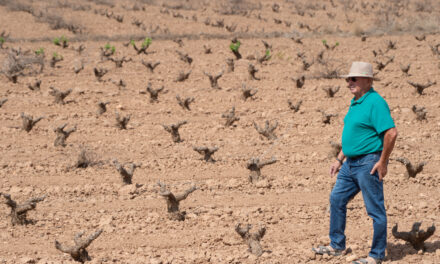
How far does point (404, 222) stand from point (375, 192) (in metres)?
1.41

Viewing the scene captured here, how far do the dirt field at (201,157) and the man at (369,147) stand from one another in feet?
1.85

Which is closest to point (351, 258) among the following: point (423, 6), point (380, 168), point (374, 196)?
point (374, 196)

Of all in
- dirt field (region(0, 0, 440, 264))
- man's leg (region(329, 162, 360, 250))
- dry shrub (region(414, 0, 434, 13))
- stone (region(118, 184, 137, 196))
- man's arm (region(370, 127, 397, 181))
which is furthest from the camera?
dry shrub (region(414, 0, 434, 13))

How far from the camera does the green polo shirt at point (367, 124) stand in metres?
3.73

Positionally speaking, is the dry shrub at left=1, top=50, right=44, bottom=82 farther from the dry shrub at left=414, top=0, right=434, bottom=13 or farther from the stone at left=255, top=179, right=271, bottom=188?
the dry shrub at left=414, top=0, right=434, bottom=13

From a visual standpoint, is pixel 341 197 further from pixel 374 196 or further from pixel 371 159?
pixel 371 159

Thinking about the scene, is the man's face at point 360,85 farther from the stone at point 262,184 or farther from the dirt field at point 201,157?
the stone at point 262,184

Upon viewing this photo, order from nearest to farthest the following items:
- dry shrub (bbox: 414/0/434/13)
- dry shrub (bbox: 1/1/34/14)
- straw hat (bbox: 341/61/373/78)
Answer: straw hat (bbox: 341/61/373/78) < dry shrub (bbox: 1/1/34/14) < dry shrub (bbox: 414/0/434/13)

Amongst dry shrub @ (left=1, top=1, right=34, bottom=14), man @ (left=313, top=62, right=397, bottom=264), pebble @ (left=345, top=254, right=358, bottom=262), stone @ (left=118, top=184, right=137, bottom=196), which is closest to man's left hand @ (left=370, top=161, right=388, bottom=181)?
man @ (left=313, top=62, right=397, bottom=264)

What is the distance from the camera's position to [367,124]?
3.82 meters

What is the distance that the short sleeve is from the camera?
3713 millimetres

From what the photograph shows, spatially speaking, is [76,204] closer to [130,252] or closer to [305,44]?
[130,252]

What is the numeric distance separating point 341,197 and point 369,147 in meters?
0.49

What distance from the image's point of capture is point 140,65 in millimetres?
14188
